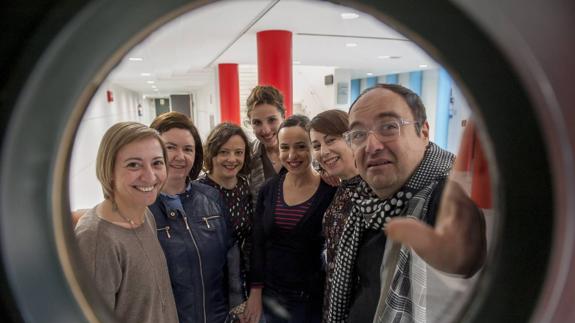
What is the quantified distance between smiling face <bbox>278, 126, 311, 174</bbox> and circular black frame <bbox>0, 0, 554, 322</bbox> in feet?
3.43

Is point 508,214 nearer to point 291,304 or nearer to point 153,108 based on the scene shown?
point 291,304

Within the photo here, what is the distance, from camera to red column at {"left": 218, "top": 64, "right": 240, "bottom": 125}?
6855mm

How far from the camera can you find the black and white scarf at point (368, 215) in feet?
2.95

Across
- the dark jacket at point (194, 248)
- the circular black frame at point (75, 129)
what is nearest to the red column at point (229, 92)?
the dark jacket at point (194, 248)

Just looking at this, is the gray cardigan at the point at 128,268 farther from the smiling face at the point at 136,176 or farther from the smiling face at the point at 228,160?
the smiling face at the point at 228,160

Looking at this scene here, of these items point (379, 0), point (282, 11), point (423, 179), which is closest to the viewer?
point (379, 0)

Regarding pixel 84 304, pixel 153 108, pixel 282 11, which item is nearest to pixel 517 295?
pixel 84 304

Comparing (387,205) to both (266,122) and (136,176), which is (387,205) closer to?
(136,176)

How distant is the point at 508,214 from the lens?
40 cm

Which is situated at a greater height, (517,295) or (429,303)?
(517,295)

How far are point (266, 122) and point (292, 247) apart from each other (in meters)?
0.71

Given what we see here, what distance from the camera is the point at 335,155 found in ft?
4.33

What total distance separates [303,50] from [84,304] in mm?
5586

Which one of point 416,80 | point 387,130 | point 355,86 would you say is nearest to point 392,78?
point 416,80
